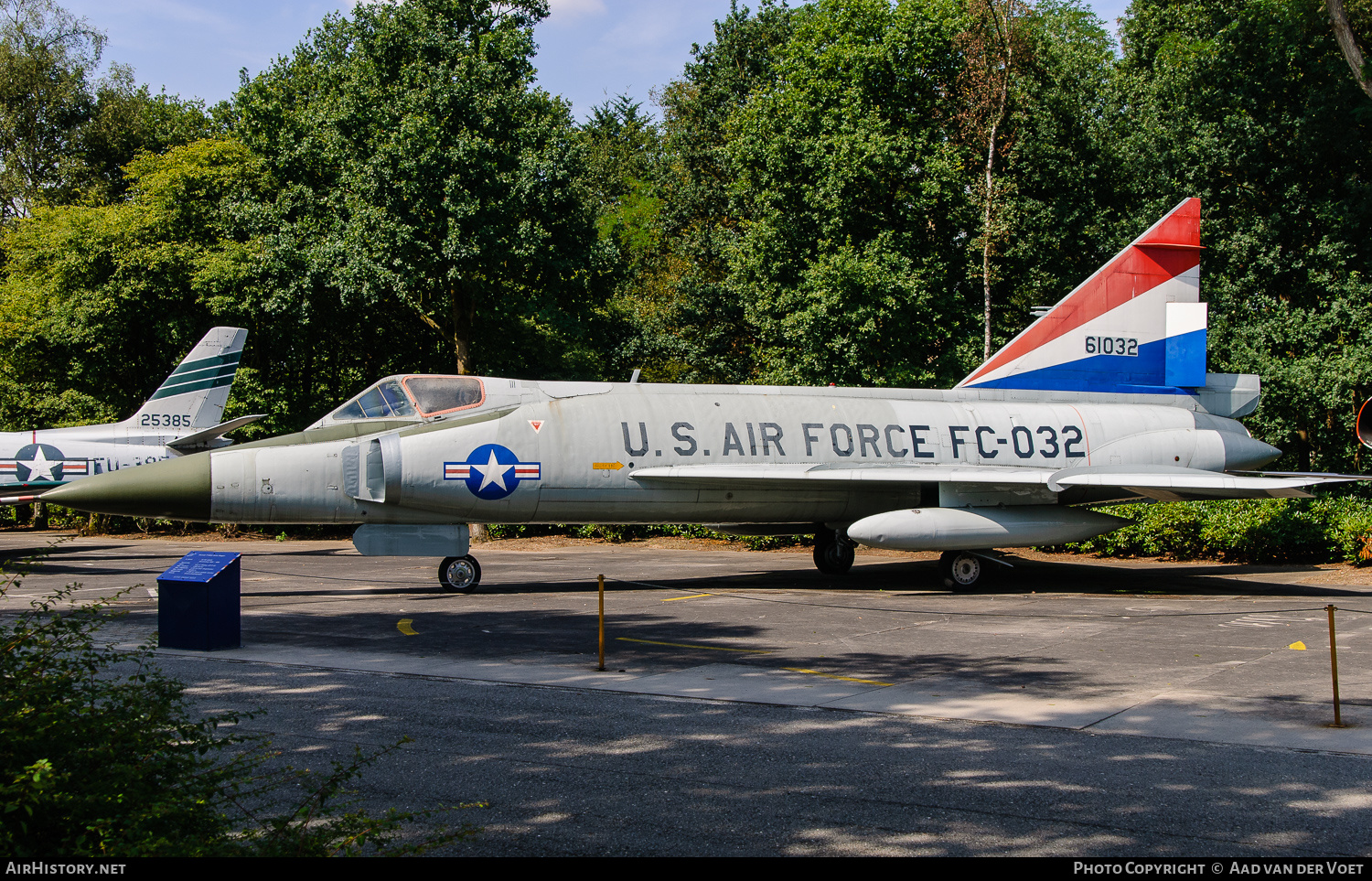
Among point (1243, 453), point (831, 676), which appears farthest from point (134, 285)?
point (1243, 453)

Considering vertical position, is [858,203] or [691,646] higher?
[858,203]

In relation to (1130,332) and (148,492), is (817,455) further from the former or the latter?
(148,492)

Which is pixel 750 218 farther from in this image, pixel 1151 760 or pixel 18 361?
pixel 1151 760

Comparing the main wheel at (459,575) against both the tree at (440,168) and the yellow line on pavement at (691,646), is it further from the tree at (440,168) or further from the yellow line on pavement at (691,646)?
the tree at (440,168)

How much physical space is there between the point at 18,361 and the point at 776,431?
3361 cm

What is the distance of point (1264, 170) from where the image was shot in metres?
27.0

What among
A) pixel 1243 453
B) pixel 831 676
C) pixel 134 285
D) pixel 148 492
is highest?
→ pixel 134 285

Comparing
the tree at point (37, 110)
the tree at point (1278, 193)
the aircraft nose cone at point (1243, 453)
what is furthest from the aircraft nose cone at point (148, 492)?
the tree at point (37, 110)

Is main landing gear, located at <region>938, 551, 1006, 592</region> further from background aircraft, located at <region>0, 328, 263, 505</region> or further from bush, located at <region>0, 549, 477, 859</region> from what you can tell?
background aircraft, located at <region>0, 328, 263, 505</region>

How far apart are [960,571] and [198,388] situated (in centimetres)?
2013

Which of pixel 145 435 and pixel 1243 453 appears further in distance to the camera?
pixel 145 435

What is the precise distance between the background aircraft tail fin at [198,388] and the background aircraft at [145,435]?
0.07ft

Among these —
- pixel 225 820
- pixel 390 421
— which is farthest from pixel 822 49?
pixel 225 820

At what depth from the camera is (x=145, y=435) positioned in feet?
82.5
